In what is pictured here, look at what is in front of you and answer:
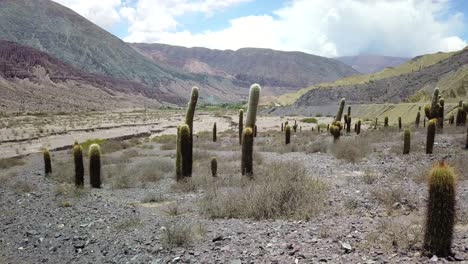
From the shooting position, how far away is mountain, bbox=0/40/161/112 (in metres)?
91.1

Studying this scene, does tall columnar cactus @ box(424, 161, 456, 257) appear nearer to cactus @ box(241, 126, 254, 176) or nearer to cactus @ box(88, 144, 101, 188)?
cactus @ box(241, 126, 254, 176)

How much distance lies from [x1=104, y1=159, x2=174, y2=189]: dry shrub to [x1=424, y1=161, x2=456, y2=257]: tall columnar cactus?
11.6 m

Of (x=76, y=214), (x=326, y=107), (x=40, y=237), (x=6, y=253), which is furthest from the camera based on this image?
(x=326, y=107)

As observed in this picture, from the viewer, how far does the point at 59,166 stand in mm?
21344

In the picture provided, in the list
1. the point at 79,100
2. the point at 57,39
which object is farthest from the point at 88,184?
the point at 57,39

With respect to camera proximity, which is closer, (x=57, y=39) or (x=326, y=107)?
(x=326, y=107)

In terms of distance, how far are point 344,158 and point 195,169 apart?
268 inches

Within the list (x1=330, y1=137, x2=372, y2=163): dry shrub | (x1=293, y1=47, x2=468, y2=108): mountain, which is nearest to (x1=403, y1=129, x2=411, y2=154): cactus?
(x1=330, y1=137, x2=372, y2=163): dry shrub

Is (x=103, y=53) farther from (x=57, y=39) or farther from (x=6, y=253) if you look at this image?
(x=6, y=253)

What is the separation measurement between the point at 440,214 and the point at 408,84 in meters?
79.2

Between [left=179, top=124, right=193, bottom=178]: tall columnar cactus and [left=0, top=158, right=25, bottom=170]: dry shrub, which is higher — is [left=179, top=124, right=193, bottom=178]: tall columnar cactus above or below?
above

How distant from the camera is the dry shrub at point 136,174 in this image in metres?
16.6

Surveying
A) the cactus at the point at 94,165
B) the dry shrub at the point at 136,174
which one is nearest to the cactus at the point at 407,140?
A: the dry shrub at the point at 136,174

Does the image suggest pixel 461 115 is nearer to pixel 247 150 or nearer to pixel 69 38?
pixel 247 150
